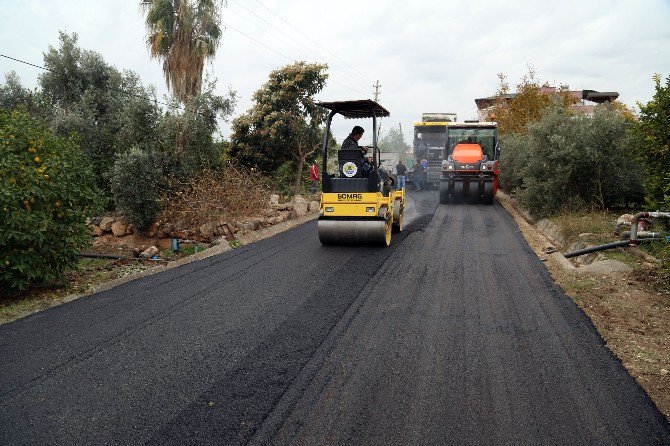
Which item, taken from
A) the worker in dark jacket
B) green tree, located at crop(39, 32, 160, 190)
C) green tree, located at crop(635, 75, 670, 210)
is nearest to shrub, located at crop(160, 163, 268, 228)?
green tree, located at crop(39, 32, 160, 190)

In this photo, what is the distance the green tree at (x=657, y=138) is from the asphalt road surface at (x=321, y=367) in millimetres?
3198

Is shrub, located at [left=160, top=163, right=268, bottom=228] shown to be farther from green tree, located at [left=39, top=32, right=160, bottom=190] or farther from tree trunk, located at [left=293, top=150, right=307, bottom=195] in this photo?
tree trunk, located at [left=293, top=150, right=307, bottom=195]

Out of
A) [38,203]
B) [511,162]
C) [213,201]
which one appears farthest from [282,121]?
[38,203]

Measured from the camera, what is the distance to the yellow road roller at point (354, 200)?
973 cm

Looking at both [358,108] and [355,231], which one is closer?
[355,231]

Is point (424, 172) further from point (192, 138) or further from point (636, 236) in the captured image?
point (636, 236)

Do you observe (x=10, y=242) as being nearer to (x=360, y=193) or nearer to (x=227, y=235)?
(x=360, y=193)

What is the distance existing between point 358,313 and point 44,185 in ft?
15.7

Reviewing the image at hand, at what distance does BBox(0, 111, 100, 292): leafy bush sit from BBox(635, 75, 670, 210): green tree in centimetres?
936

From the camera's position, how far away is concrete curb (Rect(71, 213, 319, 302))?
735cm

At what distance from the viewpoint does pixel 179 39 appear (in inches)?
899

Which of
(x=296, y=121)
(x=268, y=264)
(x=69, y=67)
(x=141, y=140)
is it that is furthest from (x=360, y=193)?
(x=69, y=67)

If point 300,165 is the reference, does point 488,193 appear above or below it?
below

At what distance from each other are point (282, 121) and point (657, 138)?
14.4 meters
